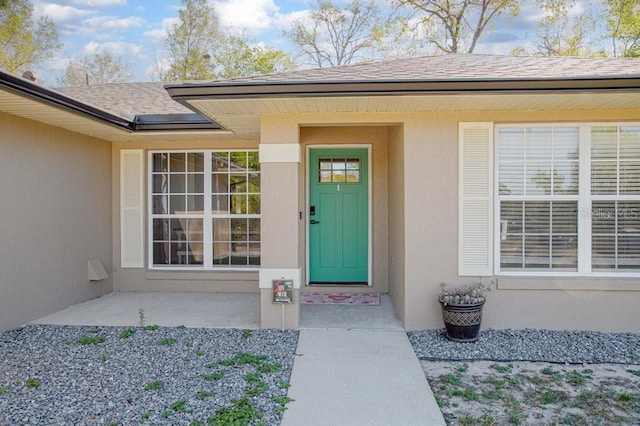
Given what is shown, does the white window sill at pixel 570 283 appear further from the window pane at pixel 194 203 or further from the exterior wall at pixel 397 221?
the window pane at pixel 194 203

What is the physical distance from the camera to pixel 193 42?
21.5 meters

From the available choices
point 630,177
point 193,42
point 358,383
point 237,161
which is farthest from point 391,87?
point 193,42

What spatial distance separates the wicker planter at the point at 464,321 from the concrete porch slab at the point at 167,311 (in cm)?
222

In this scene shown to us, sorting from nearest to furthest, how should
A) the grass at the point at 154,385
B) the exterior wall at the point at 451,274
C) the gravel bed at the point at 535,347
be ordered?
1. the grass at the point at 154,385
2. the gravel bed at the point at 535,347
3. the exterior wall at the point at 451,274

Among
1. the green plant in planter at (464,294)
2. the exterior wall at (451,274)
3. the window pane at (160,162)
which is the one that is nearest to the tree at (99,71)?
the window pane at (160,162)

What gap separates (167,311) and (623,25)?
20.7 metres

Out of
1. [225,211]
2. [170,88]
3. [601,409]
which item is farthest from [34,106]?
[601,409]

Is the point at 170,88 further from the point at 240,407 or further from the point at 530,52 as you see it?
the point at 530,52

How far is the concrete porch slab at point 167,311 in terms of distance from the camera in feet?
17.4

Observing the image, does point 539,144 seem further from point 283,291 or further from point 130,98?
point 130,98

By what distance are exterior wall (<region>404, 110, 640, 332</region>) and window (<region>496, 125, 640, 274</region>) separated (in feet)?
0.62

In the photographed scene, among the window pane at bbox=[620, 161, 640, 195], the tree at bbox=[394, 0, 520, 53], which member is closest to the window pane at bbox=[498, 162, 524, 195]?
the window pane at bbox=[620, 161, 640, 195]

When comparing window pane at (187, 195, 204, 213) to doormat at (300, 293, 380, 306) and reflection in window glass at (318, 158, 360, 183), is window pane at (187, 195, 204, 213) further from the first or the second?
doormat at (300, 293, 380, 306)

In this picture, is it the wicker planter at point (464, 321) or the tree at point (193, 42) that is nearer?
the wicker planter at point (464, 321)
